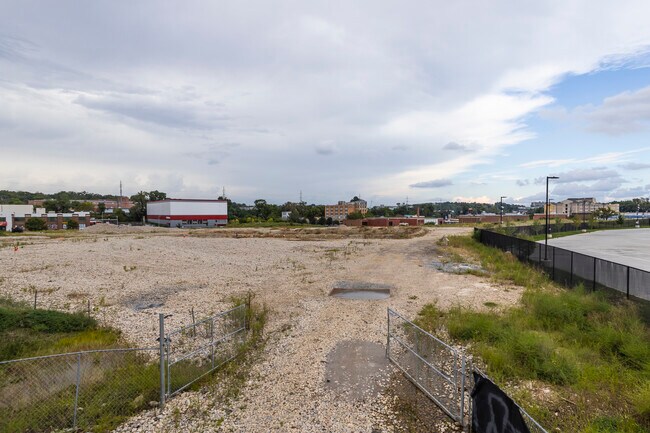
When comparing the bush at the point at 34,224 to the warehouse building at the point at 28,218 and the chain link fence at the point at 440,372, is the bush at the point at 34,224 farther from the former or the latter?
the chain link fence at the point at 440,372

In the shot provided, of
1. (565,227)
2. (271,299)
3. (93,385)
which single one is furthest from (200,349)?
(565,227)

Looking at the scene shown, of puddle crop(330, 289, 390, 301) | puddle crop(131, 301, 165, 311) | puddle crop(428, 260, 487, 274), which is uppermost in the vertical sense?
puddle crop(428, 260, 487, 274)

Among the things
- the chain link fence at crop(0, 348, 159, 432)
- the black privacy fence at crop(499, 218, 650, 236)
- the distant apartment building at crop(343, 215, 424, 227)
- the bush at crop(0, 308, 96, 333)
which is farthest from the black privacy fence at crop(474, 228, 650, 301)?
the distant apartment building at crop(343, 215, 424, 227)

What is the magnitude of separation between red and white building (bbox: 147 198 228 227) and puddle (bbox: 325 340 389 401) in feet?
301

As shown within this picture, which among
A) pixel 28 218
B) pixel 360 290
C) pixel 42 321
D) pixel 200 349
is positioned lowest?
pixel 360 290

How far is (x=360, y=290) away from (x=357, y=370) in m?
10.1

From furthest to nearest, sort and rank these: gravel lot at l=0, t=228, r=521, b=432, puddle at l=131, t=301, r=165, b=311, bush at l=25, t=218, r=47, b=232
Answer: bush at l=25, t=218, r=47, b=232 → puddle at l=131, t=301, r=165, b=311 → gravel lot at l=0, t=228, r=521, b=432

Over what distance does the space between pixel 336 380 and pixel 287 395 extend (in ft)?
4.32

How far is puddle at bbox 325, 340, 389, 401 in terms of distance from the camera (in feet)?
26.9

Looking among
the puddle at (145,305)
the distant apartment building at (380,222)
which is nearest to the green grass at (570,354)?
the puddle at (145,305)

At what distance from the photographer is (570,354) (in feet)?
30.2

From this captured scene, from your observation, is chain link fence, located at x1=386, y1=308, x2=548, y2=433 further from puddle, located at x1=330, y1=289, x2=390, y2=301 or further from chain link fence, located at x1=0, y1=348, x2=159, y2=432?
chain link fence, located at x1=0, y1=348, x2=159, y2=432

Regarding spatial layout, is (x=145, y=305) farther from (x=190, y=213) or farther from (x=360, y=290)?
(x=190, y=213)

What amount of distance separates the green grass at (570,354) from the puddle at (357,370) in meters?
2.67
